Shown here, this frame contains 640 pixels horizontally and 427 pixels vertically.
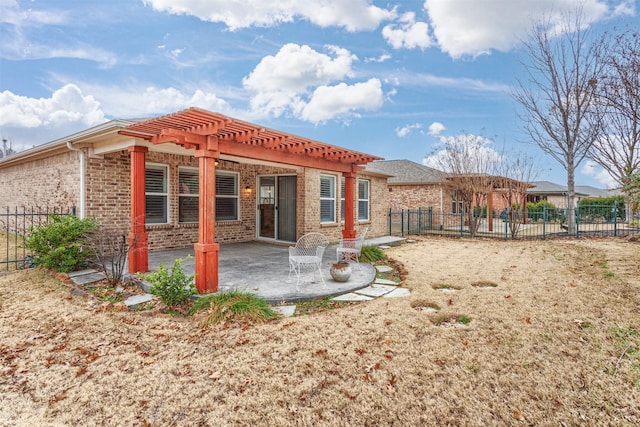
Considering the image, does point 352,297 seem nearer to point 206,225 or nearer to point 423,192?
point 206,225

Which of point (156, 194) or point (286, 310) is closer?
point (286, 310)

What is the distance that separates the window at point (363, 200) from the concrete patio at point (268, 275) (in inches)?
163

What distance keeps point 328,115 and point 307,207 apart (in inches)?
425

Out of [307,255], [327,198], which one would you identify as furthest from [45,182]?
[327,198]

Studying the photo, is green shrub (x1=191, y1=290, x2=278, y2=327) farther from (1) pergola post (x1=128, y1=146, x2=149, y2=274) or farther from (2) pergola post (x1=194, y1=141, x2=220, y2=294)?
(1) pergola post (x1=128, y1=146, x2=149, y2=274)

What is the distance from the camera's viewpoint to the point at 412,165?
857 inches

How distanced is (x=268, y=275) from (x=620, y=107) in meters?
8.45

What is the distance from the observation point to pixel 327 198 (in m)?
11.5

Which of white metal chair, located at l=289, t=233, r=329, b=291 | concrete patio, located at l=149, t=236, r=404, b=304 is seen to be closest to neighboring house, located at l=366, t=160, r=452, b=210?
concrete patio, located at l=149, t=236, r=404, b=304

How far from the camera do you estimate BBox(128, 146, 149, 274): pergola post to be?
19.6ft

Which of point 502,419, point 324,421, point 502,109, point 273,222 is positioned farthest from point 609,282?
point 502,109

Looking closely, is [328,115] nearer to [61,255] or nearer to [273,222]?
[273,222]

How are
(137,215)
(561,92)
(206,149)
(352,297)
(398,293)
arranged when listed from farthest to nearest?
(561,92), (137,215), (398,293), (352,297), (206,149)

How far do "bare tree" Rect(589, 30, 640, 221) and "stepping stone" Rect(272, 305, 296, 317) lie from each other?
25.5 feet
